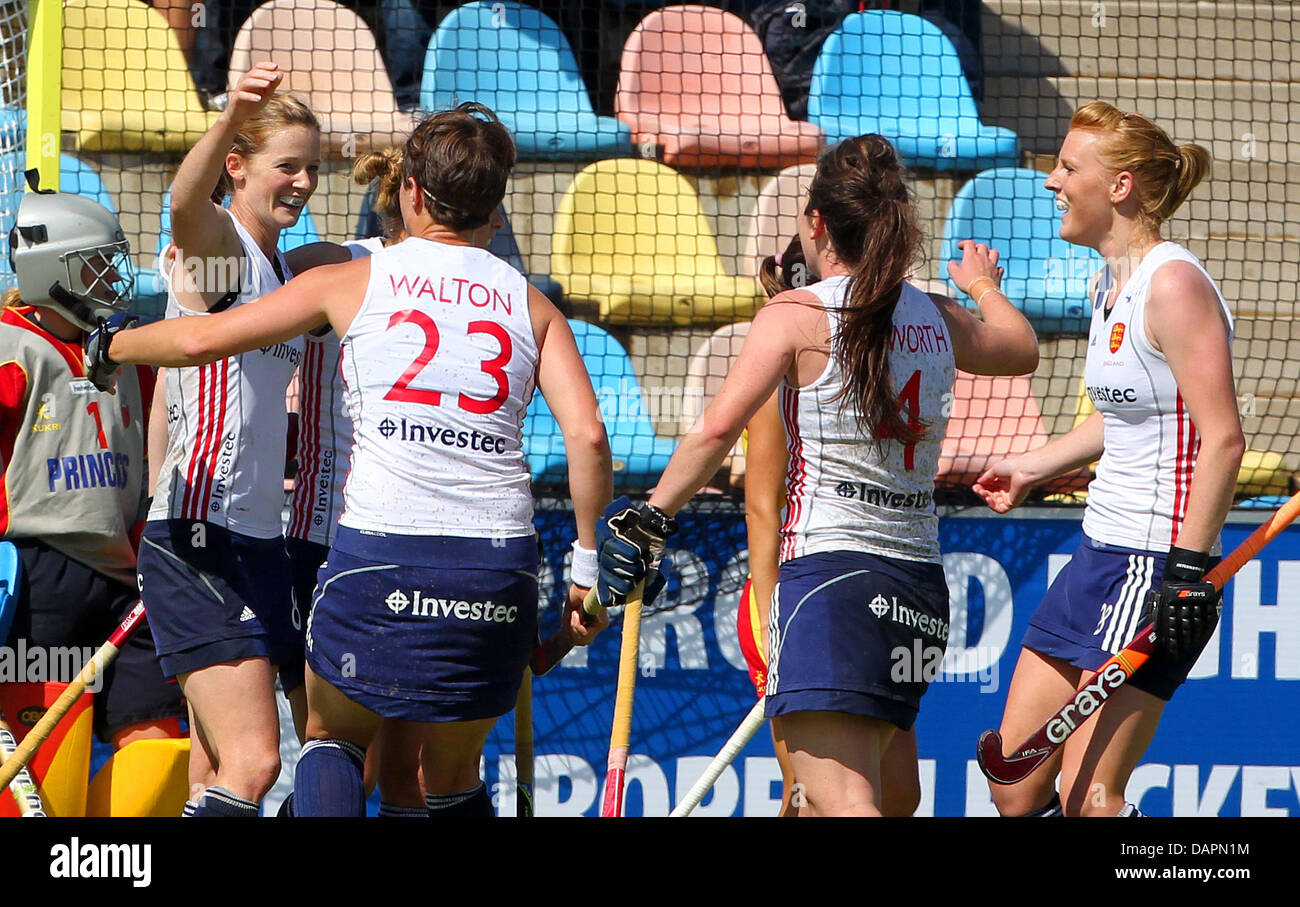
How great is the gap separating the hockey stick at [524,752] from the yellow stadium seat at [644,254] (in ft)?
8.18

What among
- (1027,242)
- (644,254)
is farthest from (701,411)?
(1027,242)

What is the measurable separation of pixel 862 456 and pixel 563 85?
12.8 ft

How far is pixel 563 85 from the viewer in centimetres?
608

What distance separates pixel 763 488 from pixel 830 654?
47 centimetres

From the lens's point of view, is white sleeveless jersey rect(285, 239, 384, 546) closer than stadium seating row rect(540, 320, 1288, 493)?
Yes

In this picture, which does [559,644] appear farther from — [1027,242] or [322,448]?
[1027,242]

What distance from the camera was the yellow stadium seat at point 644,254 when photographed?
5.45 m

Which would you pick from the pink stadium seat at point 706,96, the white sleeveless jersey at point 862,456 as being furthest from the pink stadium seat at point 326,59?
the white sleeveless jersey at point 862,456

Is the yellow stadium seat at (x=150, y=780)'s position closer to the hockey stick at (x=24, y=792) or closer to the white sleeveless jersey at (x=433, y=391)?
the hockey stick at (x=24, y=792)

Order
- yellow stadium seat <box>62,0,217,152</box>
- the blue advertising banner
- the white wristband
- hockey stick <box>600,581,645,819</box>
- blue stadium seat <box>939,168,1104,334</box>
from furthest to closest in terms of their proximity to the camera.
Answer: blue stadium seat <box>939,168,1104,334</box> < yellow stadium seat <box>62,0,217,152</box> < the blue advertising banner < hockey stick <box>600,581,645,819</box> < the white wristband

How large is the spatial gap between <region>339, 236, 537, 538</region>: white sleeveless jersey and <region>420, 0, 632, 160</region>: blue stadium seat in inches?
131

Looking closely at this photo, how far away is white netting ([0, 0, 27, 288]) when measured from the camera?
4.23 m

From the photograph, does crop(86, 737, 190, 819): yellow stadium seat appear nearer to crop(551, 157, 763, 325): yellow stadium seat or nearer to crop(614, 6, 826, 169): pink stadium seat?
crop(551, 157, 763, 325): yellow stadium seat

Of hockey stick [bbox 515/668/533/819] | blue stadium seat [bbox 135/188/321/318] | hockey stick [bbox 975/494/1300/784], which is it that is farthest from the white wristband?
blue stadium seat [bbox 135/188/321/318]
